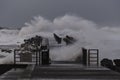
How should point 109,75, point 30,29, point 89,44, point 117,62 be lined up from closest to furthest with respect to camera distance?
point 109,75
point 117,62
point 89,44
point 30,29

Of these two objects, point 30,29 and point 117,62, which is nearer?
point 117,62

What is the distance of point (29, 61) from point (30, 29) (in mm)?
59145

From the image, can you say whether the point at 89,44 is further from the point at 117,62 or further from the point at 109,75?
the point at 109,75

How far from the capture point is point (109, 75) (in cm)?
2180

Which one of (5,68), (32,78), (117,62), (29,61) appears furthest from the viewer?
(29,61)

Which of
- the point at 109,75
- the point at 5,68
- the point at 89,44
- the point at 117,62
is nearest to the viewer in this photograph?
the point at 109,75

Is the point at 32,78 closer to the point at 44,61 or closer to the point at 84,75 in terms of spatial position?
the point at 84,75

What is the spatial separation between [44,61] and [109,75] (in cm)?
895

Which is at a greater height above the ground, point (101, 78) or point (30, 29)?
point (30, 29)

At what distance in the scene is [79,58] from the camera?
119ft

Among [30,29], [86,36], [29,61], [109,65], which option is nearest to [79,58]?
[29,61]

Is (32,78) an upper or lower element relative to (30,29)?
lower

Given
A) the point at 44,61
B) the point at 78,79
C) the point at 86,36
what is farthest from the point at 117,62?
the point at 86,36

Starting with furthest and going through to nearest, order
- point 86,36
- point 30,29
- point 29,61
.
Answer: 1. point 30,29
2. point 86,36
3. point 29,61
